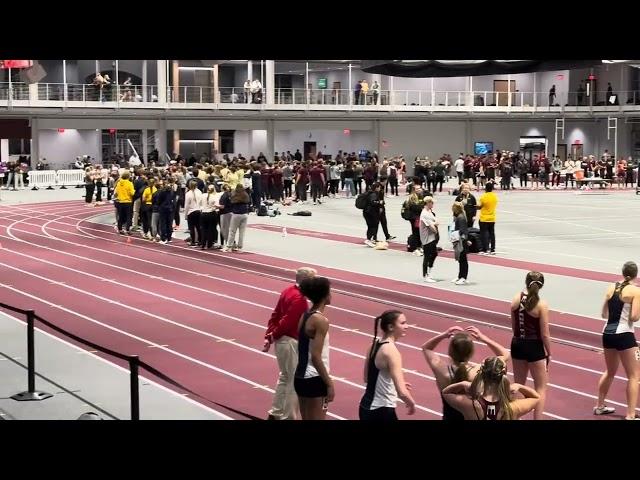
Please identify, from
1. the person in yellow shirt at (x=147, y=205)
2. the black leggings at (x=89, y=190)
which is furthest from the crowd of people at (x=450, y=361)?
the black leggings at (x=89, y=190)

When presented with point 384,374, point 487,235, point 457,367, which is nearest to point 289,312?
point 384,374

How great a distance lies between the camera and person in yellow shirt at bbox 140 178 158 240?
2972cm

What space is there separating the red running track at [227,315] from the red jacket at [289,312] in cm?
144

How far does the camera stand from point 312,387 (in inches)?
388

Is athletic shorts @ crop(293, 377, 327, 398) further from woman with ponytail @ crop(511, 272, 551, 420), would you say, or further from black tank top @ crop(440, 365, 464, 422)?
woman with ponytail @ crop(511, 272, 551, 420)

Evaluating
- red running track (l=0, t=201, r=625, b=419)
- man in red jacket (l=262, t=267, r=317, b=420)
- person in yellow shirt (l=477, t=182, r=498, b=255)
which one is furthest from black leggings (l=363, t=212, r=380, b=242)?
man in red jacket (l=262, t=267, r=317, b=420)

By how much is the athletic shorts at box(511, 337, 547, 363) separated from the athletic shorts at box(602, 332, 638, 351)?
93 cm

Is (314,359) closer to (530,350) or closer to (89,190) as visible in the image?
(530,350)

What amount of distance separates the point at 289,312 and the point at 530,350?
2.42m

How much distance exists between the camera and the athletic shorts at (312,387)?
981 centimetres

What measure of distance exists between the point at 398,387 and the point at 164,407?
403cm

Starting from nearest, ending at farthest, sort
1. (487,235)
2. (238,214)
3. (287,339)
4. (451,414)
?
(451,414)
(287,339)
(487,235)
(238,214)

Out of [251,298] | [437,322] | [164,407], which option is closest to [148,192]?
[251,298]
